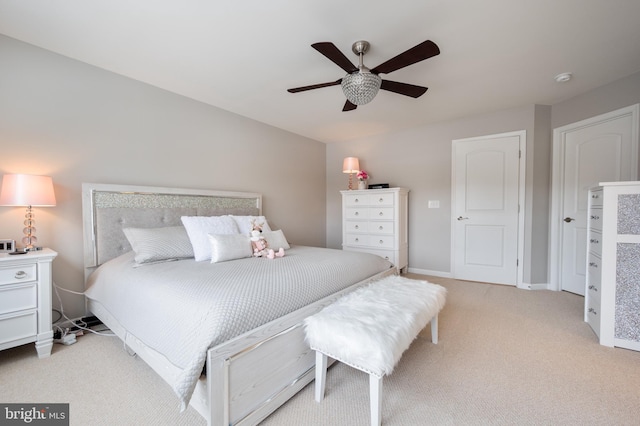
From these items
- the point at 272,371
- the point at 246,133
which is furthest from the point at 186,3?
the point at 272,371

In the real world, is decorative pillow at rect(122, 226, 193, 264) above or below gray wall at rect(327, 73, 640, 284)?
below

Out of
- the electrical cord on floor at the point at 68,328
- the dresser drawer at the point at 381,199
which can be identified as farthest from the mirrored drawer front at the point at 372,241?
the electrical cord on floor at the point at 68,328

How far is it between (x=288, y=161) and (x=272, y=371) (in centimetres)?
334

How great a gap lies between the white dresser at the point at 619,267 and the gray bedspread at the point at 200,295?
1.82 metres

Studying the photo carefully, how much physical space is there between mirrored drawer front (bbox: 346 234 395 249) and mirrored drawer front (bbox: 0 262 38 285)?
343 cm

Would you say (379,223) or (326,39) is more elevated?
(326,39)

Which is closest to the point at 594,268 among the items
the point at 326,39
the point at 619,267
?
the point at 619,267

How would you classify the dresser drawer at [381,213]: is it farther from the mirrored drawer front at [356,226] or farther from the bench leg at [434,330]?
the bench leg at [434,330]

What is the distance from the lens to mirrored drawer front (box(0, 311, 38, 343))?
1.69 m

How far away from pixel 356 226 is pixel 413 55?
9.14 ft

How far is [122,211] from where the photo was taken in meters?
2.42

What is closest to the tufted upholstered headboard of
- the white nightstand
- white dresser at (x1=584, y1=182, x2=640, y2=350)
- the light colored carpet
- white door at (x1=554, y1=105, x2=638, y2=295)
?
the white nightstand

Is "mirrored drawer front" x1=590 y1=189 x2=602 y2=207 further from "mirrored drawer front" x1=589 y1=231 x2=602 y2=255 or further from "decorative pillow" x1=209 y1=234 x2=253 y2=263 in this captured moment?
"decorative pillow" x1=209 y1=234 x2=253 y2=263

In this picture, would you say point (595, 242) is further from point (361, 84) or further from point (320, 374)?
point (320, 374)
